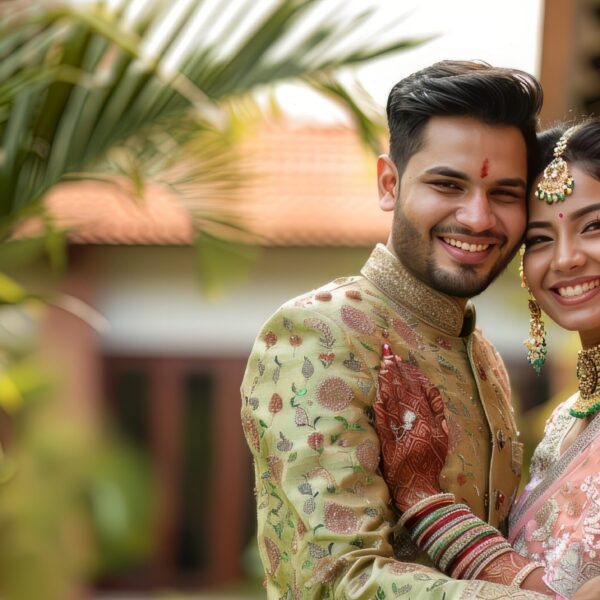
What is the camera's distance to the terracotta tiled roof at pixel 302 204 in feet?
27.6

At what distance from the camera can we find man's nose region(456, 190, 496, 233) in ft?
7.27

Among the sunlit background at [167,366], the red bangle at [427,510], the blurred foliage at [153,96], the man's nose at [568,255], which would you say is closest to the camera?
the red bangle at [427,510]

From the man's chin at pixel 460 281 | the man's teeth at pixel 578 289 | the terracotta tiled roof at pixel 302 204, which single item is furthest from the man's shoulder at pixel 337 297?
the terracotta tiled roof at pixel 302 204

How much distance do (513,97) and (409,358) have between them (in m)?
0.49

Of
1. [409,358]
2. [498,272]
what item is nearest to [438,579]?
[409,358]

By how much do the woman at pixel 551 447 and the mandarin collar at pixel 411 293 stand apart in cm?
15

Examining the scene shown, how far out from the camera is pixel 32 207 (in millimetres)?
3352

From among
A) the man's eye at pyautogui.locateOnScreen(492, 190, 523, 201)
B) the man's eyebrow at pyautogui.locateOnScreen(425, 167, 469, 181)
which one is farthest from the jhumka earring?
the man's eyebrow at pyautogui.locateOnScreen(425, 167, 469, 181)

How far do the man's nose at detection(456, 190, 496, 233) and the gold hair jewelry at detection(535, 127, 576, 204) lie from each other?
104 millimetres

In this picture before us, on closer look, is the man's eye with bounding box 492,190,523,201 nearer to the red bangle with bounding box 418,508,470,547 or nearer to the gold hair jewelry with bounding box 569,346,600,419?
the gold hair jewelry with bounding box 569,346,600,419

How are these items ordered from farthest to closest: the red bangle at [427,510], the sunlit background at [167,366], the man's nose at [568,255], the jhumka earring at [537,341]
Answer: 1. the sunlit background at [167,366]
2. the jhumka earring at [537,341]
3. the man's nose at [568,255]
4. the red bangle at [427,510]

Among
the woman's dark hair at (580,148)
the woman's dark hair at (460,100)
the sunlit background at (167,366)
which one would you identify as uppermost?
the woman's dark hair at (460,100)

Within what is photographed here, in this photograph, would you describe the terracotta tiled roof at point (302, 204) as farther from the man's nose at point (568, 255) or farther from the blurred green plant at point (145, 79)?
the man's nose at point (568, 255)

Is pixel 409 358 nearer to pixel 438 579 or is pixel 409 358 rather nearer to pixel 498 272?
pixel 498 272
